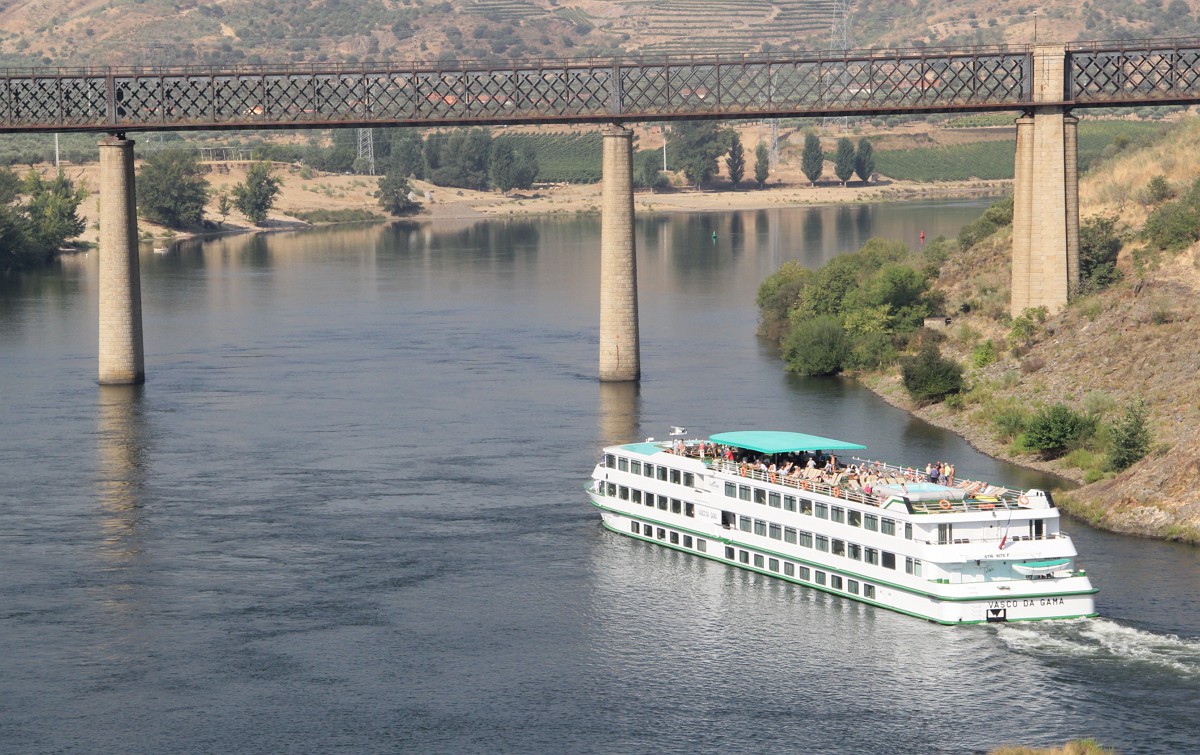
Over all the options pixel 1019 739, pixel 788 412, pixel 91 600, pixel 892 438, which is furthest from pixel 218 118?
pixel 1019 739

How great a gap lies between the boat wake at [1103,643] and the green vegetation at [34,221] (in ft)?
448

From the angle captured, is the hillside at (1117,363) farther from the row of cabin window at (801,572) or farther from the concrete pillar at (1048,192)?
the row of cabin window at (801,572)

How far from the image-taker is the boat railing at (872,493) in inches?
2311

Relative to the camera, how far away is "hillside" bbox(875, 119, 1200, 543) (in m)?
68.1

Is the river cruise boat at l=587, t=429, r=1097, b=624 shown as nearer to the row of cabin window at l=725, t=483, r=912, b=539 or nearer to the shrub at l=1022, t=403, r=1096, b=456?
the row of cabin window at l=725, t=483, r=912, b=539

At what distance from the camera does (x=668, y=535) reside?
67.4 meters

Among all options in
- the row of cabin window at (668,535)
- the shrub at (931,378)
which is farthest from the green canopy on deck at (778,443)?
the shrub at (931,378)

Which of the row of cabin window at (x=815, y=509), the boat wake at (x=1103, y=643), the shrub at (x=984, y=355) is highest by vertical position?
the shrub at (x=984, y=355)

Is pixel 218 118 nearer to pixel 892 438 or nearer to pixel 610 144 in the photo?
pixel 610 144

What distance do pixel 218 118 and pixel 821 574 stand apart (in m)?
54.9

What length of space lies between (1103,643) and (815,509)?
11109 mm

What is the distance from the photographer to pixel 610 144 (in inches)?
3932

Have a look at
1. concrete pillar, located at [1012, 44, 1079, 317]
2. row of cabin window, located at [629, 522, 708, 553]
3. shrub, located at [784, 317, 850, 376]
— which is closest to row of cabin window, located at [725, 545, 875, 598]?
row of cabin window, located at [629, 522, 708, 553]

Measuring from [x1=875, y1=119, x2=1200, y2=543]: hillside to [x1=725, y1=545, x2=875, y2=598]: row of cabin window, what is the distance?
1244 centimetres
